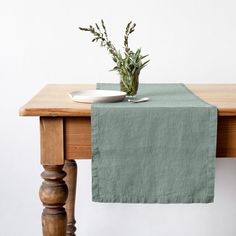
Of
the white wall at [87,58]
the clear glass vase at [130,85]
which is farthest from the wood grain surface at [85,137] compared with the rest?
the white wall at [87,58]

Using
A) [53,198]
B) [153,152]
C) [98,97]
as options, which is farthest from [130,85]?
[53,198]

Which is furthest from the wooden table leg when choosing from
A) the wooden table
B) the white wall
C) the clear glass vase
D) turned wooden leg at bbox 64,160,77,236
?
the white wall

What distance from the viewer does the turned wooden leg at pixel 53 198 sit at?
1.79 metres

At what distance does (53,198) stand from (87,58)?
1009 mm

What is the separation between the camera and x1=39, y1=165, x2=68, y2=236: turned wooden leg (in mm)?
1791

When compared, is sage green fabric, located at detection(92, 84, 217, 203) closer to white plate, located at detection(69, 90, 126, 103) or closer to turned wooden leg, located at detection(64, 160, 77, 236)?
white plate, located at detection(69, 90, 126, 103)

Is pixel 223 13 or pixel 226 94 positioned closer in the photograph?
pixel 226 94

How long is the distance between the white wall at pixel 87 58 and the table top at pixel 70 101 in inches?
14.9

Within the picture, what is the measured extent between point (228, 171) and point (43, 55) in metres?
0.96

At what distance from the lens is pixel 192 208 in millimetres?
2787

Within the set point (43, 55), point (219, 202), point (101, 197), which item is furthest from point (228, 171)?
point (101, 197)

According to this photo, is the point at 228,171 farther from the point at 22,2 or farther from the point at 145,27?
the point at 22,2

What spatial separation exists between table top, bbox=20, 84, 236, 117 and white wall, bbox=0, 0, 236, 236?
1.24 feet

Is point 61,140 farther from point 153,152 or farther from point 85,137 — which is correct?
point 153,152
